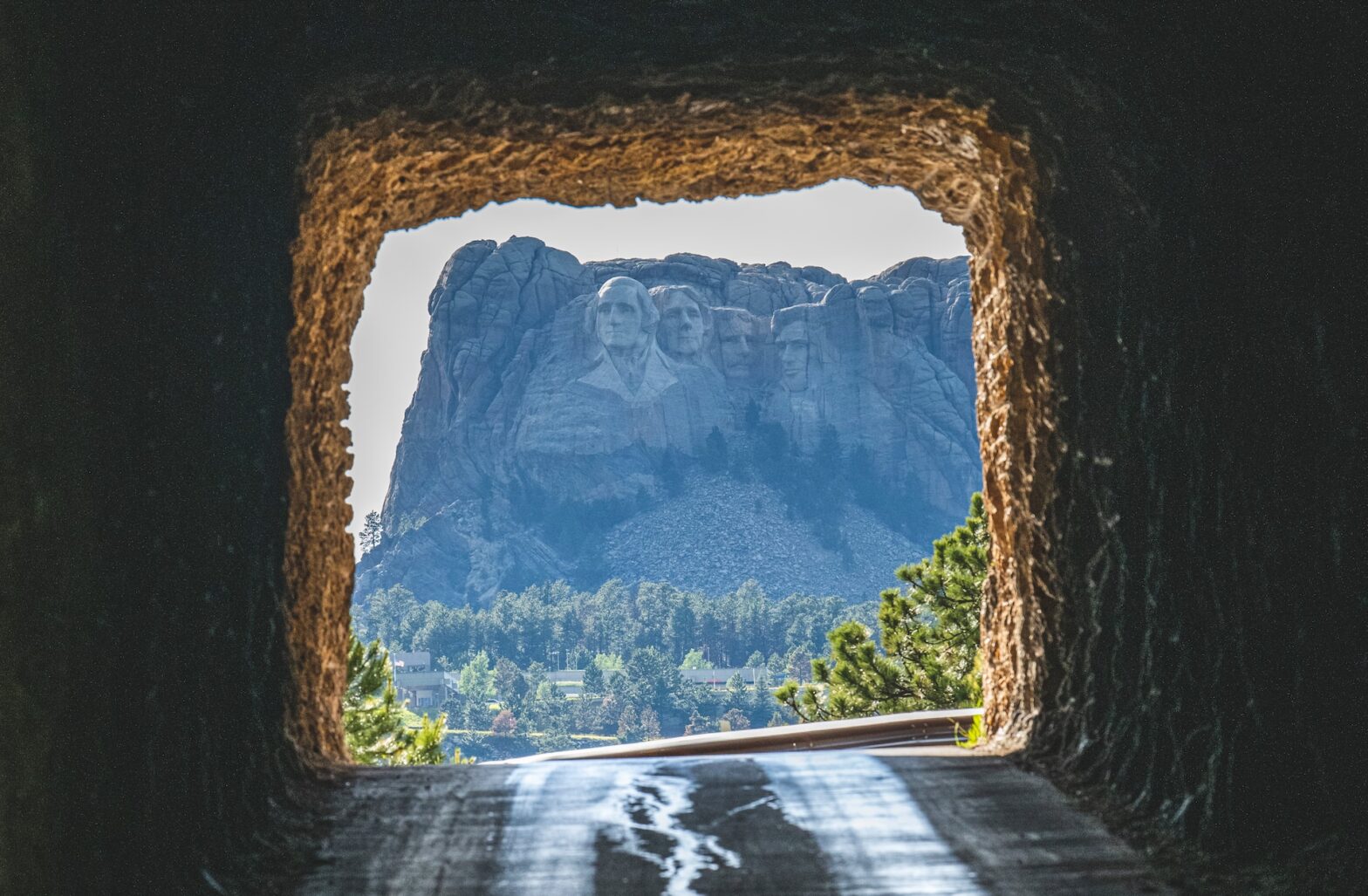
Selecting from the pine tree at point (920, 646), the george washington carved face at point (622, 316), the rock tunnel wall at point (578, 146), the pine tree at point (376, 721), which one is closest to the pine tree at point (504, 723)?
the george washington carved face at point (622, 316)

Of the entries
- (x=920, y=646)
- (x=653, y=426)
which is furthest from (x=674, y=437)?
(x=920, y=646)

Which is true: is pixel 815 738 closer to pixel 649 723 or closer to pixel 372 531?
pixel 649 723

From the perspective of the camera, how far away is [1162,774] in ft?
6.06

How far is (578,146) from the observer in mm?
Result: 2176

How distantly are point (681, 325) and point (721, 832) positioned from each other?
167 feet

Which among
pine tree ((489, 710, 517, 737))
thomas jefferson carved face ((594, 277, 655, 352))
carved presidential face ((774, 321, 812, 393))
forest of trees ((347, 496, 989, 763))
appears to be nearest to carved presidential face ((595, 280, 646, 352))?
thomas jefferson carved face ((594, 277, 655, 352))

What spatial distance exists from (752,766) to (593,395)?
49.8 metres

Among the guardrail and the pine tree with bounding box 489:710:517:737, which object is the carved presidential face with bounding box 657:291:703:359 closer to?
the pine tree with bounding box 489:710:517:737

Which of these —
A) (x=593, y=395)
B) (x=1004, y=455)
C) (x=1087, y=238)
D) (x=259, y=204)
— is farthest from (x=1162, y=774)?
(x=593, y=395)

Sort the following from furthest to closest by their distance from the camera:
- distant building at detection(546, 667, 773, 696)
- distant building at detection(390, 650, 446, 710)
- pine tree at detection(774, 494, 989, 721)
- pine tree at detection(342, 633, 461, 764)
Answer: distant building at detection(390, 650, 446, 710), distant building at detection(546, 667, 773, 696), pine tree at detection(774, 494, 989, 721), pine tree at detection(342, 633, 461, 764)

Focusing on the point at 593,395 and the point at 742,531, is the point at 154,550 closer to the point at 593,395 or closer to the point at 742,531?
the point at 742,531

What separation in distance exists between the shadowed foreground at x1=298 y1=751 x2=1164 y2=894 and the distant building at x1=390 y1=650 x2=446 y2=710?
36.0m

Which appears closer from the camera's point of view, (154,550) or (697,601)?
(154,550)

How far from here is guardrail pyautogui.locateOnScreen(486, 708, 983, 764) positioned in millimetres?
3218
